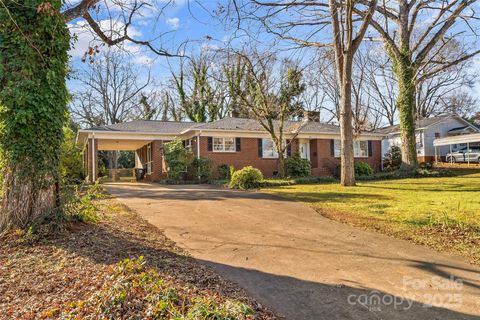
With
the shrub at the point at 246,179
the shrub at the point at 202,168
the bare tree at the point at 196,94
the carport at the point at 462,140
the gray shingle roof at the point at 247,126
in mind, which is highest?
the bare tree at the point at 196,94

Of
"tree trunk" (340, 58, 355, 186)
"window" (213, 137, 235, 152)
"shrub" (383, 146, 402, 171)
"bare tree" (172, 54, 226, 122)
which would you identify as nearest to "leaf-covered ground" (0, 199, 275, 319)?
"tree trunk" (340, 58, 355, 186)

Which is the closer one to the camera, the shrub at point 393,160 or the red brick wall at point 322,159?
the red brick wall at point 322,159

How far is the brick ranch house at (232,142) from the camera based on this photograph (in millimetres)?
19250

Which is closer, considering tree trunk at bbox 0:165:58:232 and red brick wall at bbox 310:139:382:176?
tree trunk at bbox 0:165:58:232

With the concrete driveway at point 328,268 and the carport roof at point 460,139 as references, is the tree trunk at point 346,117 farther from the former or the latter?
the carport roof at point 460,139

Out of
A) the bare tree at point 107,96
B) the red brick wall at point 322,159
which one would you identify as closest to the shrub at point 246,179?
the red brick wall at point 322,159

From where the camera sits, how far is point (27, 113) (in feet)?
16.4

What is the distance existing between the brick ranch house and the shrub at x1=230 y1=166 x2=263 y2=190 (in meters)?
4.98

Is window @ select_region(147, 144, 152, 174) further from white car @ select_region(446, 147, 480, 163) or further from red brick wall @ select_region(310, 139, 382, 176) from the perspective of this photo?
white car @ select_region(446, 147, 480, 163)

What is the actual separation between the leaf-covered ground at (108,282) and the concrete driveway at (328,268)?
1.33ft

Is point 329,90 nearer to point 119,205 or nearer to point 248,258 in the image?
point 119,205

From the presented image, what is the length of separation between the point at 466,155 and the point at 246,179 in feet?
71.1

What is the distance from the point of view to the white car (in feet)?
82.3

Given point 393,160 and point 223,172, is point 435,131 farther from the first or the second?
point 223,172
